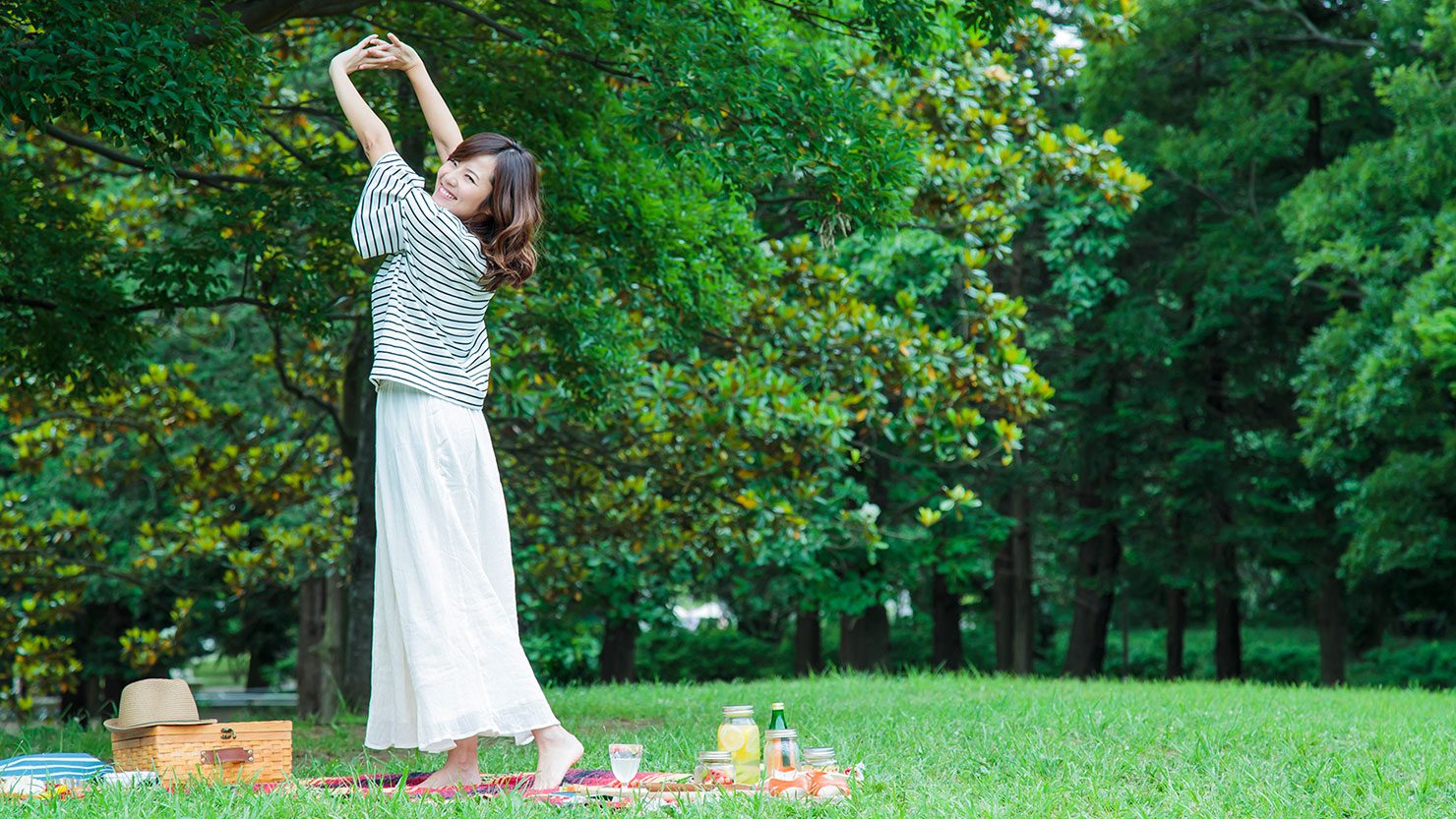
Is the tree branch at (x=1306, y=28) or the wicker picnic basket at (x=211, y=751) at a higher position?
the tree branch at (x=1306, y=28)

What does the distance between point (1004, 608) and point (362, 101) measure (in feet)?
52.7

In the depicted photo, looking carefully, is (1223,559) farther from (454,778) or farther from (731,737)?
(454,778)

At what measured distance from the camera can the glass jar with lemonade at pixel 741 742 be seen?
12.9ft

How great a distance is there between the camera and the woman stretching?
3879 millimetres

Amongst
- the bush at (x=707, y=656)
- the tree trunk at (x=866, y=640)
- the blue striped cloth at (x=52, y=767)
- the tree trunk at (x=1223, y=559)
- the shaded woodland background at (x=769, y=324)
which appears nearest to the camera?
the blue striped cloth at (x=52, y=767)

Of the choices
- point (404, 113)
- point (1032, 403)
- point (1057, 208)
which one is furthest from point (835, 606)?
point (404, 113)

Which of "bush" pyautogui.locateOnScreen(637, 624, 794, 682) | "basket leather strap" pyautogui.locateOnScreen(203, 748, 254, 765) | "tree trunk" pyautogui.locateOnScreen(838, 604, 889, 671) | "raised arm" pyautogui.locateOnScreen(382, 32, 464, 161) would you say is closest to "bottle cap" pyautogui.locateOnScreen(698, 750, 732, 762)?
"basket leather strap" pyautogui.locateOnScreen(203, 748, 254, 765)

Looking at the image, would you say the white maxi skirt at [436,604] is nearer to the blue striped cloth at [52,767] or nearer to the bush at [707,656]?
the blue striped cloth at [52,767]

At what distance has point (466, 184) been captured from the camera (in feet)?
13.2

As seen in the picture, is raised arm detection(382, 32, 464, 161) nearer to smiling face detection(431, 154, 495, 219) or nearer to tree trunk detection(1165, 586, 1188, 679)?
smiling face detection(431, 154, 495, 219)

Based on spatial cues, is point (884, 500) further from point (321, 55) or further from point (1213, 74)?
point (321, 55)

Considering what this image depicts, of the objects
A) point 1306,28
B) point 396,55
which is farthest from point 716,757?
point 1306,28

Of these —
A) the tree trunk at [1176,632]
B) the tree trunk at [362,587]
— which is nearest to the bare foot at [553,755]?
the tree trunk at [362,587]

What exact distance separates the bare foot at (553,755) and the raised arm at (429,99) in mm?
1879
